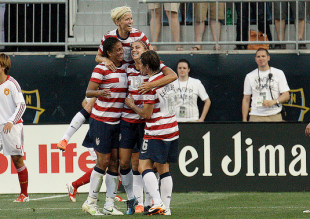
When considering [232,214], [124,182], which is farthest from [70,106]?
[232,214]

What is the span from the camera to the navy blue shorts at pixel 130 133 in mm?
7098

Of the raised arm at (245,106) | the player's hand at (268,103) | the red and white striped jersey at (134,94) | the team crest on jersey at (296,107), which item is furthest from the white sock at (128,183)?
the team crest on jersey at (296,107)

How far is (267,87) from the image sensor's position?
10.9 meters

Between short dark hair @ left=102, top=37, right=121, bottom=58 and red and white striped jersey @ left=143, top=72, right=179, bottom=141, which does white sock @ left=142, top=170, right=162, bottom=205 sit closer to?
red and white striped jersey @ left=143, top=72, right=179, bottom=141

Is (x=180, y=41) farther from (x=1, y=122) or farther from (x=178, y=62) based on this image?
(x=1, y=122)

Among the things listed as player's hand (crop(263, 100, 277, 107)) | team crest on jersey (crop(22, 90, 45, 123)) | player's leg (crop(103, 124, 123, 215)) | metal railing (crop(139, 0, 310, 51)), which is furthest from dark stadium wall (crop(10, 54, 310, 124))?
player's leg (crop(103, 124, 123, 215))

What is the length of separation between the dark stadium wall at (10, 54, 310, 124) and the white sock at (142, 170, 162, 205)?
4986 millimetres

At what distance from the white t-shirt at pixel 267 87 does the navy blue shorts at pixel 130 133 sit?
415cm

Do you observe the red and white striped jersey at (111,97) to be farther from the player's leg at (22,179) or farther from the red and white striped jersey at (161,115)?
the player's leg at (22,179)

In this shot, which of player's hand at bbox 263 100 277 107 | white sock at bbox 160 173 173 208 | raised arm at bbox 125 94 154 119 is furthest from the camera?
player's hand at bbox 263 100 277 107

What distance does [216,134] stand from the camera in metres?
10.2

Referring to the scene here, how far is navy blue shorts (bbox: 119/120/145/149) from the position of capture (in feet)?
23.3

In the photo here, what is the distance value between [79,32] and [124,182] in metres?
5.68

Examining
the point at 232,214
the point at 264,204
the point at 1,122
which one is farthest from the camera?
the point at 1,122
